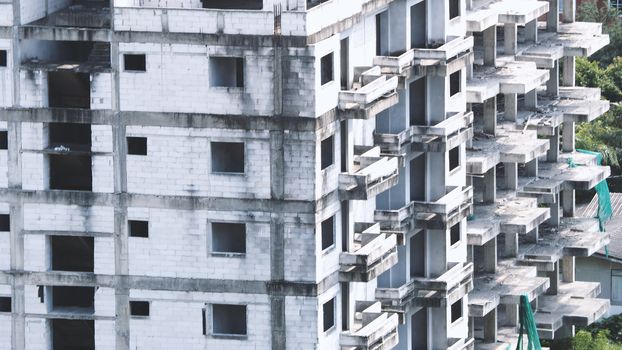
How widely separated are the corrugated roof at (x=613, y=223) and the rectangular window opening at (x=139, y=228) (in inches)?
1640

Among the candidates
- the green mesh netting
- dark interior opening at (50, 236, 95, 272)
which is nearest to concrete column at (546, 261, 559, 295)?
the green mesh netting

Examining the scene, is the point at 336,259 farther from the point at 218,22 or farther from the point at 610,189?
the point at 610,189

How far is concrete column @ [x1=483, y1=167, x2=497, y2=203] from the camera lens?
13475cm

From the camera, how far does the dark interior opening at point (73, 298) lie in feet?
375

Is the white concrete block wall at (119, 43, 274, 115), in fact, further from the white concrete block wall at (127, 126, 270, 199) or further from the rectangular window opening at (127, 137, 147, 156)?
the rectangular window opening at (127, 137, 147, 156)

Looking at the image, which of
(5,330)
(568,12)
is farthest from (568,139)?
(5,330)

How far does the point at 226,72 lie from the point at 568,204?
37.5 meters

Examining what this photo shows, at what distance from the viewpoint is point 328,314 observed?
4449 inches

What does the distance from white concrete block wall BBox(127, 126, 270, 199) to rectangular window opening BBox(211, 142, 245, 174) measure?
0.31 metres

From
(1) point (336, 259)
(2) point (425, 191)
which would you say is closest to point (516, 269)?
(2) point (425, 191)

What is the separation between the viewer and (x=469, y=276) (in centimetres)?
12475

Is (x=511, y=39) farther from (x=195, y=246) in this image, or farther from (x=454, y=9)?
(x=195, y=246)

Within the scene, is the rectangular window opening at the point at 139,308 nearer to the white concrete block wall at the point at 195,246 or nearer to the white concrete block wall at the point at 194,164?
the white concrete block wall at the point at 195,246

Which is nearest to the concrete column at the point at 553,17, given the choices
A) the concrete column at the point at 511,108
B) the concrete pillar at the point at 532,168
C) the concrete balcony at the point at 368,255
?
the concrete pillar at the point at 532,168
